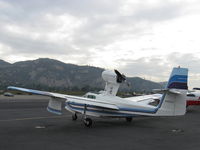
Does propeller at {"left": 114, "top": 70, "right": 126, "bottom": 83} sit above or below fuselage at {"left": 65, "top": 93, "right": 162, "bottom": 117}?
above

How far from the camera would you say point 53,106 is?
52.9 feet

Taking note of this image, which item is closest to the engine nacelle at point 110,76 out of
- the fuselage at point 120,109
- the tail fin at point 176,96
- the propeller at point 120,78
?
the propeller at point 120,78

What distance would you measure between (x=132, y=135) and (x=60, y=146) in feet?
15.3

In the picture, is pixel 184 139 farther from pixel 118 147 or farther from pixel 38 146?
pixel 38 146

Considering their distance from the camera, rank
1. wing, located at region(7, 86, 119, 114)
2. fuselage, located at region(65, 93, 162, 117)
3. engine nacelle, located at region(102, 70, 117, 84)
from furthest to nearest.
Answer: engine nacelle, located at region(102, 70, 117, 84), fuselage, located at region(65, 93, 162, 117), wing, located at region(7, 86, 119, 114)

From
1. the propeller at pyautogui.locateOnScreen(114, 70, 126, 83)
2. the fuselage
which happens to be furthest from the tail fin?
the propeller at pyautogui.locateOnScreen(114, 70, 126, 83)

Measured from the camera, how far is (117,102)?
1739 cm

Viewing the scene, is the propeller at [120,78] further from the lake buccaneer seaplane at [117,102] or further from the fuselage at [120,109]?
the fuselage at [120,109]

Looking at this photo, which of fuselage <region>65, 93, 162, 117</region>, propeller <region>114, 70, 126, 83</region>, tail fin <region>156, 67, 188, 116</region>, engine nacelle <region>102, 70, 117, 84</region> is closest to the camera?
tail fin <region>156, 67, 188, 116</region>

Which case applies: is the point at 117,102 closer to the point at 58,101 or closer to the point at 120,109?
the point at 120,109

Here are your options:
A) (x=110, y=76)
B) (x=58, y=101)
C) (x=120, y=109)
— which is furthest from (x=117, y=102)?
(x=58, y=101)

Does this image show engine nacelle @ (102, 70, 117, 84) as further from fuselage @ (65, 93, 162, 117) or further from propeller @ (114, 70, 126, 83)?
fuselage @ (65, 93, 162, 117)

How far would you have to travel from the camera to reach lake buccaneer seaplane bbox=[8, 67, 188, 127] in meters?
15.8

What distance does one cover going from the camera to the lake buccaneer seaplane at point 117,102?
15.8m
